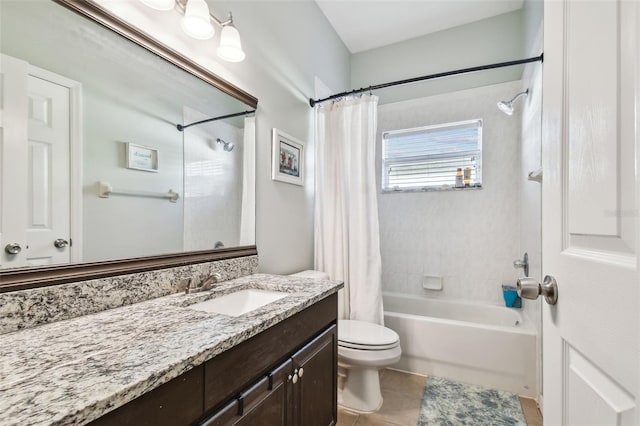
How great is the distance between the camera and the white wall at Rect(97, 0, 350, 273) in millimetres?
1566

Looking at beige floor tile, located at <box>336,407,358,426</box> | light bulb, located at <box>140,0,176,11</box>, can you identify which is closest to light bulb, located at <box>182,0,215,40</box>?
light bulb, located at <box>140,0,176,11</box>

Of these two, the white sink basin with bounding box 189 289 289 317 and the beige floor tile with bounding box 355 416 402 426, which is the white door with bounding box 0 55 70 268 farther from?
the beige floor tile with bounding box 355 416 402 426

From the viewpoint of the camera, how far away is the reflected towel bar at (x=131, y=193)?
995mm

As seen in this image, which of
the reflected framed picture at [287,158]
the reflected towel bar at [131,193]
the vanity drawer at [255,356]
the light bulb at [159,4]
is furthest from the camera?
the reflected framed picture at [287,158]

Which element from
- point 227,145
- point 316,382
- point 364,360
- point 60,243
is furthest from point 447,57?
point 60,243

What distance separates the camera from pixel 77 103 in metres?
0.93

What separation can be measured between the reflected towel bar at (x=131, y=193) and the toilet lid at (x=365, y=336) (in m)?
1.23

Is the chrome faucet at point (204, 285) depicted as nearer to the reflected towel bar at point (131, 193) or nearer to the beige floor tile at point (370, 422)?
the reflected towel bar at point (131, 193)

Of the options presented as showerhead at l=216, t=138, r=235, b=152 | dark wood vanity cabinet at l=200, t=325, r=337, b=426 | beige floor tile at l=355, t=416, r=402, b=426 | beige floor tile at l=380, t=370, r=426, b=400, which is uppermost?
showerhead at l=216, t=138, r=235, b=152

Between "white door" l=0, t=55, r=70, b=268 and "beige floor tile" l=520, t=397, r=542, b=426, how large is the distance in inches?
93.0

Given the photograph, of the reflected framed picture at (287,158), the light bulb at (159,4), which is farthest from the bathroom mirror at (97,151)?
the reflected framed picture at (287,158)

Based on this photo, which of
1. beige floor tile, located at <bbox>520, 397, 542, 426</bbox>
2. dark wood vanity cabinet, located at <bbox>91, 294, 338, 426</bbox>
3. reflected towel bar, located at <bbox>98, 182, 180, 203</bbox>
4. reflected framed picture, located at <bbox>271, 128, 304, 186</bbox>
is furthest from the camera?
reflected framed picture, located at <bbox>271, 128, 304, 186</bbox>

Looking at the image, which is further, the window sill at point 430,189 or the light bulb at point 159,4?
the window sill at point 430,189

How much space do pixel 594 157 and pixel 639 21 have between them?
8.2 inches
